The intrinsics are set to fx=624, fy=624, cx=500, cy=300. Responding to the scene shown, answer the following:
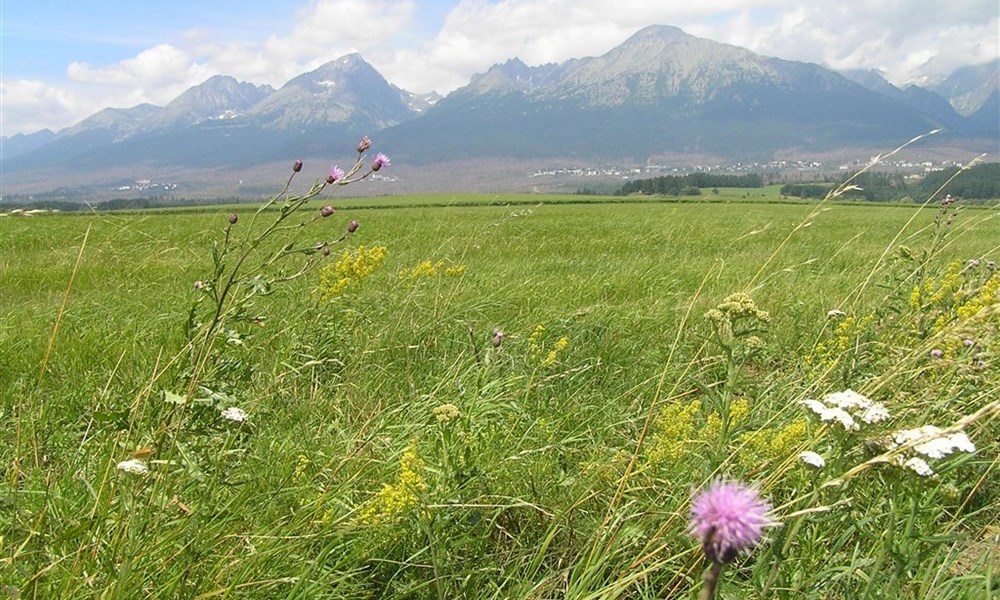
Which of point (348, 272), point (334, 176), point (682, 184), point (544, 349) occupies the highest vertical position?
point (334, 176)

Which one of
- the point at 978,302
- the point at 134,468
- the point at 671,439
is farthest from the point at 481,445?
the point at 978,302

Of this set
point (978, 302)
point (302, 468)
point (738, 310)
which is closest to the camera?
point (738, 310)

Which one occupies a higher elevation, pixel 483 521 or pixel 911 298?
pixel 911 298

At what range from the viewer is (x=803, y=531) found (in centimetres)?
210

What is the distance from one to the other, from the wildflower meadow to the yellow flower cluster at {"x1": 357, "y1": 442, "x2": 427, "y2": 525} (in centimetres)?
1

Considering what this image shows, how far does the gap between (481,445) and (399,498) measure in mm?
588

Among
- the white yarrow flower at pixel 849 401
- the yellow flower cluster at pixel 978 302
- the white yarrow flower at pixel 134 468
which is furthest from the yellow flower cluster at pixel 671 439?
the white yarrow flower at pixel 134 468

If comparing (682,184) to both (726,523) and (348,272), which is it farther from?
(726,523)

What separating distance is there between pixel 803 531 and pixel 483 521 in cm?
108

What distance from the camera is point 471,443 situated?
6.85 feet

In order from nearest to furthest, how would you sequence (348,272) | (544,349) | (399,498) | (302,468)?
(399,498), (302,468), (348,272), (544,349)

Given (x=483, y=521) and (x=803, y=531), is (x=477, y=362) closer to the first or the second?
(x=483, y=521)

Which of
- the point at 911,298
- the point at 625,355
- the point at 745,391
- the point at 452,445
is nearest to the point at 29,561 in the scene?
the point at 452,445

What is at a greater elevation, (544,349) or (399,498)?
(399,498)
